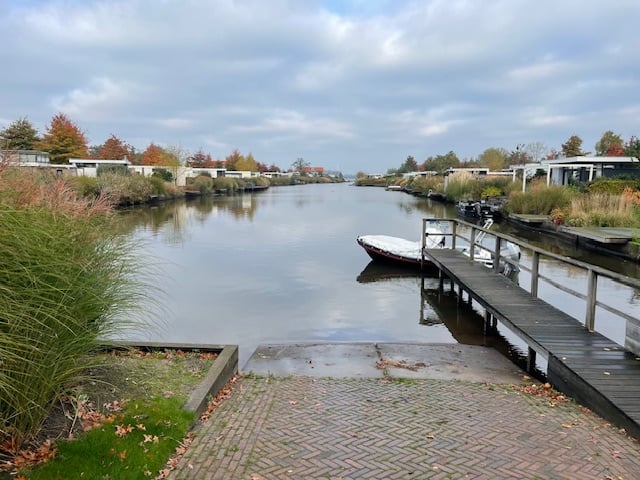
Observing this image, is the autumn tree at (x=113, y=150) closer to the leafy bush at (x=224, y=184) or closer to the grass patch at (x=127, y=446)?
the leafy bush at (x=224, y=184)

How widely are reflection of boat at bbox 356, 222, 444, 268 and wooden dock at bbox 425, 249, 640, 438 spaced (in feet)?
20.1

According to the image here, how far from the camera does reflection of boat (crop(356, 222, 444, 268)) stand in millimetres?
15008

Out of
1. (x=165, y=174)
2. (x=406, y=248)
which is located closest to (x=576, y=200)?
(x=406, y=248)

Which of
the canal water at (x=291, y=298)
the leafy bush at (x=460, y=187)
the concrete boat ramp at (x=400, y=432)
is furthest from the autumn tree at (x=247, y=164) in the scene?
the concrete boat ramp at (x=400, y=432)

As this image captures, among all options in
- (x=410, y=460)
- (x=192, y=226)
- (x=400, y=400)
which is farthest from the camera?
(x=192, y=226)

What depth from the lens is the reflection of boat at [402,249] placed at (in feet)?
49.2

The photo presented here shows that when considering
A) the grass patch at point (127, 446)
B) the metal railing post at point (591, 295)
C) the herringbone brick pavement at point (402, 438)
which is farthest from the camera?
the metal railing post at point (591, 295)

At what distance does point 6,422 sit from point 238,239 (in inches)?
752

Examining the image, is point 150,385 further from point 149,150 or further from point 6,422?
point 149,150

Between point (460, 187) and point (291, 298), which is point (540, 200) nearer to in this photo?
point (460, 187)

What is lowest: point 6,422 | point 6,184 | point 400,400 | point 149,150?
point 400,400

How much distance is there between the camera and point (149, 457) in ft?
10.5

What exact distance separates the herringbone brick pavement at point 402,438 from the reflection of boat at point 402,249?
33.2 feet

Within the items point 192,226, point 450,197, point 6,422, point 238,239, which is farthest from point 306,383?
point 450,197
